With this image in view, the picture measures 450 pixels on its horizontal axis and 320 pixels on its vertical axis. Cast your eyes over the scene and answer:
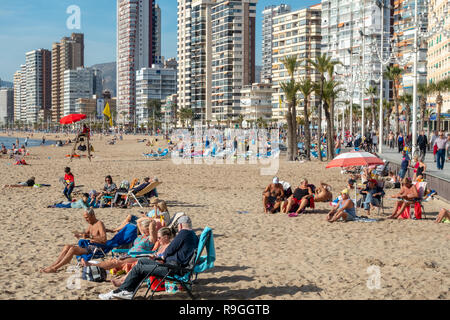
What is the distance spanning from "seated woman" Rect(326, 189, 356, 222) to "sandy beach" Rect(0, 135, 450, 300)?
24 centimetres

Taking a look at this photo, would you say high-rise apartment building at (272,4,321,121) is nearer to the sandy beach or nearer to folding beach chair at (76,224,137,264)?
the sandy beach

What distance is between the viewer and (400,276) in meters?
7.14

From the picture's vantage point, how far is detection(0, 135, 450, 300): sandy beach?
21.7ft

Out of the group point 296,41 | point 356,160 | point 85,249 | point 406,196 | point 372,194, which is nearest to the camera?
point 85,249

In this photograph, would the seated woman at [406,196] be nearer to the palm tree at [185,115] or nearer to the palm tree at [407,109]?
the palm tree at [407,109]

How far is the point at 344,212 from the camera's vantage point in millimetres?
11438

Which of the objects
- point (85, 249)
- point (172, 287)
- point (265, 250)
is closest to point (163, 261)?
point (172, 287)

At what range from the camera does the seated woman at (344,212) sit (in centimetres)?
1140

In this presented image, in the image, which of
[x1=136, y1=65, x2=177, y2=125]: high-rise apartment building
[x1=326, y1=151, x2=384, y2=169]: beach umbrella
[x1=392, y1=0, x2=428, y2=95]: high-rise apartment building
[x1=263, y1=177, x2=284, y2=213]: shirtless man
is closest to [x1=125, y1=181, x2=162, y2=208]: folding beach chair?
[x1=263, y1=177, x2=284, y2=213]: shirtless man

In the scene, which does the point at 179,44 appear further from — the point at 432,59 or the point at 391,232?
the point at 391,232

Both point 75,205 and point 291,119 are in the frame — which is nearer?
point 75,205

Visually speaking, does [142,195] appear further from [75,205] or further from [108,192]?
[75,205]

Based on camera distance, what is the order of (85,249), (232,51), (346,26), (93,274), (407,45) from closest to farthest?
(93,274) → (85,249) → (407,45) → (346,26) → (232,51)

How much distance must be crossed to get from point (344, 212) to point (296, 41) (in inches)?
3923
